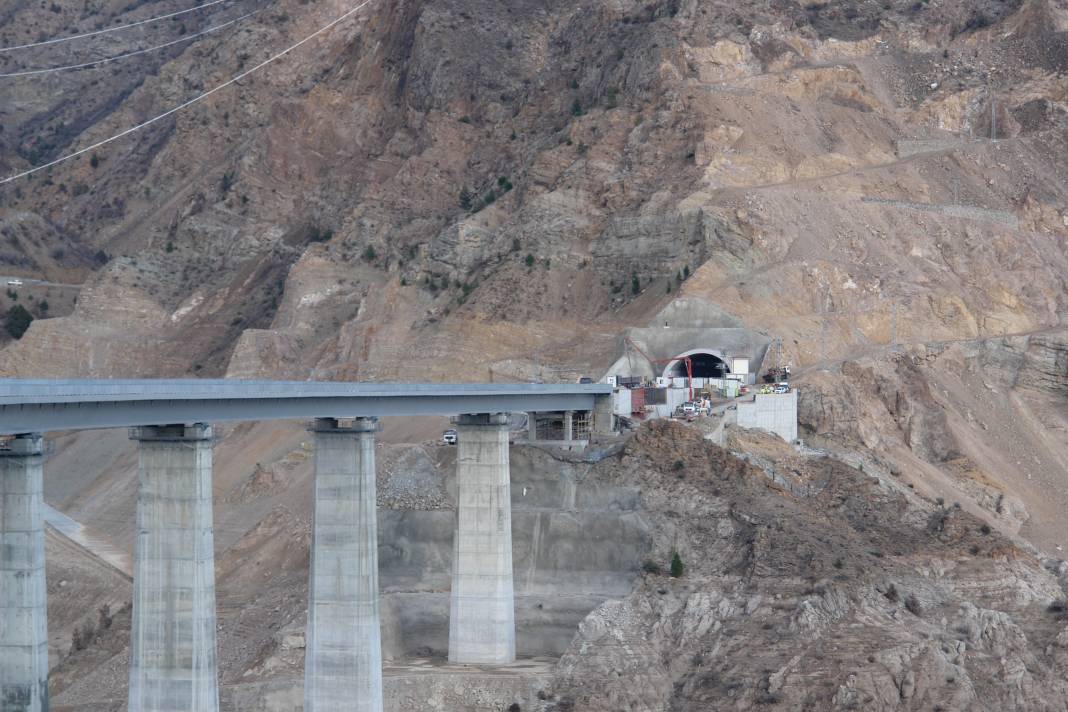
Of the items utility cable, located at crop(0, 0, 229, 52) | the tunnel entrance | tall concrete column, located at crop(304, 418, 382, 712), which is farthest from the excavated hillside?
utility cable, located at crop(0, 0, 229, 52)

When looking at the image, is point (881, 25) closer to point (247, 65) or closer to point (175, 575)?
point (247, 65)

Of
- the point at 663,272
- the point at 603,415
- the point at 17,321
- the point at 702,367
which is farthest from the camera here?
the point at 17,321

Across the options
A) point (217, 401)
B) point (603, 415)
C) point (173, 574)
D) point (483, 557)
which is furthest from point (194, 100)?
point (173, 574)

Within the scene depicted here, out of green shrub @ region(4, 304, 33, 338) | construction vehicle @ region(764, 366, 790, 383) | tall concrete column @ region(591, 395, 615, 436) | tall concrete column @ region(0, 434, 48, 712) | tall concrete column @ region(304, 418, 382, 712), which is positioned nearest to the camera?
tall concrete column @ region(0, 434, 48, 712)

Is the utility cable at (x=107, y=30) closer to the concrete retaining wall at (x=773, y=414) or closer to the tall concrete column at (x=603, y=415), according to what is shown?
the tall concrete column at (x=603, y=415)

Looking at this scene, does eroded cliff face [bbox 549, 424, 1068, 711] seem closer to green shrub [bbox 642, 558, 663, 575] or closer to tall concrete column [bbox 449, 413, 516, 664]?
green shrub [bbox 642, 558, 663, 575]

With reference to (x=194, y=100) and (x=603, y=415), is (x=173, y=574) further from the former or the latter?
(x=194, y=100)

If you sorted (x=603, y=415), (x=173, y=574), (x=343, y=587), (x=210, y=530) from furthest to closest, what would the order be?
(x=603, y=415)
(x=343, y=587)
(x=210, y=530)
(x=173, y=574)
